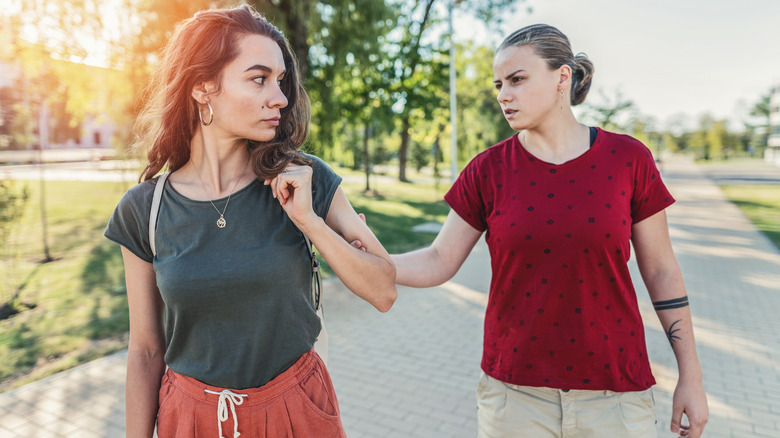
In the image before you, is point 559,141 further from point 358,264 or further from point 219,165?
point 219,165

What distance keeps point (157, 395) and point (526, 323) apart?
125 centimetres

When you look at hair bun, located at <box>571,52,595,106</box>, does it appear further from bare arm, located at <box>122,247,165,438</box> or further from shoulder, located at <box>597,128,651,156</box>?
bare arm, located at <box>122,247,165,438</box>

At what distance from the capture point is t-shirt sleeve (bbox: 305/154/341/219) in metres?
1.69

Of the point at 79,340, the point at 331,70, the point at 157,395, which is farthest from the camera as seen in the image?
the point at 331,70

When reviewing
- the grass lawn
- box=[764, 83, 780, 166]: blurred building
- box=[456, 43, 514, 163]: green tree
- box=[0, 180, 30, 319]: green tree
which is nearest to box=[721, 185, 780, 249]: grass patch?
the grass lawn

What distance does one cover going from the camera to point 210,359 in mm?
1636

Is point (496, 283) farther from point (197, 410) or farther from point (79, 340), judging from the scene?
point (79, 340)

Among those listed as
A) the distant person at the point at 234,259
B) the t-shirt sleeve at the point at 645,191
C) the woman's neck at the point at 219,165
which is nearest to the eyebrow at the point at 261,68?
the distant person at the point at 234,259

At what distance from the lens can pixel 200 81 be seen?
170 centimetres

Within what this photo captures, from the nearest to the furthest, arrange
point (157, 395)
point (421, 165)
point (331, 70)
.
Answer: point (157, 395) < point (331, 70) < point (421, 165)

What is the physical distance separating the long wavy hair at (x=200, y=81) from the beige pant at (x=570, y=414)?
1095 mm

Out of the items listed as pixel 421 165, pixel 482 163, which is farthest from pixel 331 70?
pixel 421 165

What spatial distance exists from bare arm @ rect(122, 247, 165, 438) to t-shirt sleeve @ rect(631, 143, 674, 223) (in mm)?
1645

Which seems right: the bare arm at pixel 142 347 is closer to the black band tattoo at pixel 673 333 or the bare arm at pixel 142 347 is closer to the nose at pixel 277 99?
the nose at pixel 277 99
